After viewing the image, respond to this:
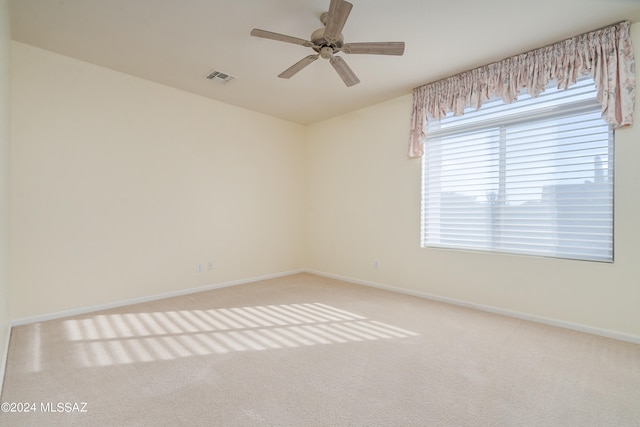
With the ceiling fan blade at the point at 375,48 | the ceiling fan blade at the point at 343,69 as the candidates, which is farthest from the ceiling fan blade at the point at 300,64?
the ceiling fan blade at the point at 375,48

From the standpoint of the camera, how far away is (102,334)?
2.57m

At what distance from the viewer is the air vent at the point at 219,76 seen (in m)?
3.34

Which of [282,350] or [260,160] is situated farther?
[260,160]

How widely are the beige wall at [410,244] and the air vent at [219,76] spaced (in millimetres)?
1970

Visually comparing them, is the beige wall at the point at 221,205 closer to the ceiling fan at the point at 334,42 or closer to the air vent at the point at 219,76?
the air vent at the point at 219,76

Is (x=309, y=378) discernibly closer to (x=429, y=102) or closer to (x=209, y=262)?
(x=209, y=262)

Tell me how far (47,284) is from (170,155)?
184cm

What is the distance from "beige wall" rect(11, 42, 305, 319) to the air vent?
2.10 ft

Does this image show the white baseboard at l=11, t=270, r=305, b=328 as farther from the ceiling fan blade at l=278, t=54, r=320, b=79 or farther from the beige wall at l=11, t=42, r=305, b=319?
the ceiling fan blade at l=278, t=54, r=320, b=79

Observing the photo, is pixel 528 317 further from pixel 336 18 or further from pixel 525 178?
pixel 336 18

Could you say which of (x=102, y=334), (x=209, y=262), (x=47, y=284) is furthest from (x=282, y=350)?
(x=47, y=284)

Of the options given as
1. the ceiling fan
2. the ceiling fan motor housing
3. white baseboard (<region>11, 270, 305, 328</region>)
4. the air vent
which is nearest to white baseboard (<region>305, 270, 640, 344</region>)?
white baseboard (<region>11, 270, 305, 328</region>)

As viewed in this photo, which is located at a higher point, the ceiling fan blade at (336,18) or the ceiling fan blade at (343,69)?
the ceiling fan blade at (336,18)

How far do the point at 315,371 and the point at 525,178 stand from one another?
9.18 ft
